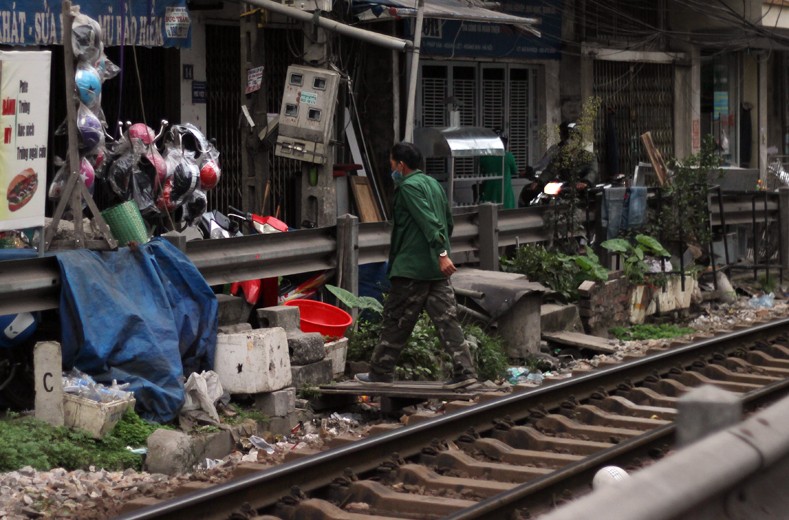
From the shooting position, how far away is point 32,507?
670cm

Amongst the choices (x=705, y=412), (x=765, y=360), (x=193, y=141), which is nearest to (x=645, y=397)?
(x=765, y=360)

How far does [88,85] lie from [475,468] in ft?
15.4

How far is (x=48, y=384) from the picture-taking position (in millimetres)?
8023

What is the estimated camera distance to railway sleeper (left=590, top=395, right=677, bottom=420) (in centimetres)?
855

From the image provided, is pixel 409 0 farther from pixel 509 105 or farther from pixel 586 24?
pixel 586 24

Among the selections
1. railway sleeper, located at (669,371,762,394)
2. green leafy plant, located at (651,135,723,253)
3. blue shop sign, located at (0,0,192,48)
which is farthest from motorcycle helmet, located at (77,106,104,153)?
green leafy plant, located at (651,135,723,253)

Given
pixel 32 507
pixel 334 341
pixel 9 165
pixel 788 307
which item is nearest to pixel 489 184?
pixel 788 307

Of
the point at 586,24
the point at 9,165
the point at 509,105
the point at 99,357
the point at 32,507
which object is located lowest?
the point at 32,507

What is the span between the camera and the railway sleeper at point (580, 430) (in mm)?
7824

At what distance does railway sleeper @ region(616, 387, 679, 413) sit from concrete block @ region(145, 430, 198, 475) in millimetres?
3196

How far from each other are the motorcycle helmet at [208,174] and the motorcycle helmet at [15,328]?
3.31m

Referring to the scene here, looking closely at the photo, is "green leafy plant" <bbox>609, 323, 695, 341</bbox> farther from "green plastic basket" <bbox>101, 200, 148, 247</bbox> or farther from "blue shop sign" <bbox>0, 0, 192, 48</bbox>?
"green plastic basket" <bbox>101, 200, 148, 247</bbox>

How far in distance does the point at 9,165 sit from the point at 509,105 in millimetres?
12412

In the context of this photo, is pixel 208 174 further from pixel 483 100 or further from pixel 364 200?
pixel 483 100
